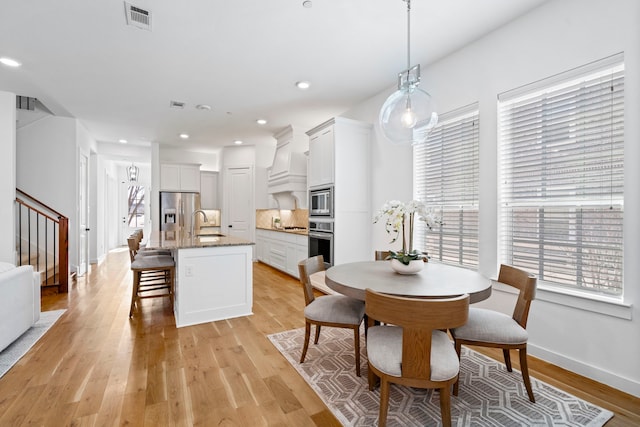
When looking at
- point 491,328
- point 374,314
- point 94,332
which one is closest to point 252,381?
point 374,314

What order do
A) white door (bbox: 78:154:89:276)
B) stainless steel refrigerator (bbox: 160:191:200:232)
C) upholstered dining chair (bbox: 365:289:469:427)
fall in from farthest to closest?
stainless steel refrigerator (bbox: 160:191:200:232) → white door (bbox: 78:154:89:276) → upholstered dining chair (bbox: 365:289:469:427)

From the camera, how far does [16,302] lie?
2662mm

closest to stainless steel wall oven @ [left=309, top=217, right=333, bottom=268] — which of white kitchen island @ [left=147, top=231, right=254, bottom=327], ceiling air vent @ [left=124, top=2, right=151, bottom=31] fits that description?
white kitchen island @ [left=147, top=231, right=254, bottom=327]

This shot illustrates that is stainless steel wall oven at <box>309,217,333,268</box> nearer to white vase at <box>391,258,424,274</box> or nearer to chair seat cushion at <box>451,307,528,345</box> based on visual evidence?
white vase at <box>391,258,424,274</box>

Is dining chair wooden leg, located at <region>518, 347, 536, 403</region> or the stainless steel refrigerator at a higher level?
the stainless steel refrigerator

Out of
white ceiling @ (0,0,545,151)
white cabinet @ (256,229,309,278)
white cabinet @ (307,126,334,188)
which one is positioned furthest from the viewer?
white cabinet @ (256,229,309,278)

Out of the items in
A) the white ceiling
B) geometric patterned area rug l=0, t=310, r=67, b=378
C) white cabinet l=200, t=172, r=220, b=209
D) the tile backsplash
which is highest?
the white ceiling

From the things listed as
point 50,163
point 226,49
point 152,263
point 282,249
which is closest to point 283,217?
point 282,249

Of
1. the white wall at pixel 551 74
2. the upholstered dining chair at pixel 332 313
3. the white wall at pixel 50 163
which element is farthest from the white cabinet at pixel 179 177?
the white wall at pixel 551 74

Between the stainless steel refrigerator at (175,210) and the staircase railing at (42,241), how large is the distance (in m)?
2.27

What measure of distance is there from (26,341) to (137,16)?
3.00 m

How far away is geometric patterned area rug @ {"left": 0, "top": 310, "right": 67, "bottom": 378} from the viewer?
7.64 feet

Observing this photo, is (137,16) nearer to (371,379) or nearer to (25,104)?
(371,379)

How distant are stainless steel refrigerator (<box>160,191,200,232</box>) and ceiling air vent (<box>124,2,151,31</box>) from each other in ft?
17.1
